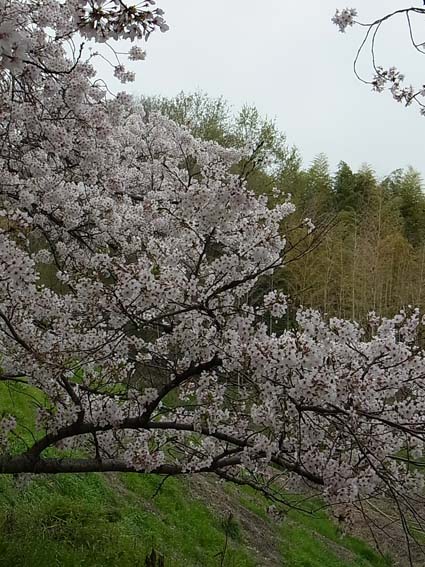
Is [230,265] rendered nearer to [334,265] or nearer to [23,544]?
[23,544]

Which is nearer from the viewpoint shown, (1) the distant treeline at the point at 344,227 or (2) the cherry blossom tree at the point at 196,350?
(2) the cherry blossom tree at the point at 196,350

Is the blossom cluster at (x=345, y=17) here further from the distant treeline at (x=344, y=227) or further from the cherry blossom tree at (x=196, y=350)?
the distant treeline at (x=344, y=227)

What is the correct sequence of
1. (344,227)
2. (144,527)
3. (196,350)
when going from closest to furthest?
(196,350)
(144,527)
(344,227)

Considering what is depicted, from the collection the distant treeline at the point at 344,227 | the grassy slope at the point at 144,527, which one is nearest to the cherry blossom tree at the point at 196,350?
the grassy slope at the point at 144,527

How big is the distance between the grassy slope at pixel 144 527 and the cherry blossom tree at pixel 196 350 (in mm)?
788

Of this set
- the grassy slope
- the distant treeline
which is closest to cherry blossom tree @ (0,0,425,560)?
the grassy slope

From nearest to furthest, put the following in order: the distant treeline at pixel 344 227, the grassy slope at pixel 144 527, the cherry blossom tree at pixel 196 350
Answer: the cherry blossom tree at pixel 196 350 → the grassy slope at pixel 144 527 → the distant treeline at pixel 344 227

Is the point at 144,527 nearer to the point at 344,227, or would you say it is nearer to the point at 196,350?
the point at 196,350

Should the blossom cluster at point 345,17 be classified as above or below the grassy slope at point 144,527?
above

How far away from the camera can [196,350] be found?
3.90 m

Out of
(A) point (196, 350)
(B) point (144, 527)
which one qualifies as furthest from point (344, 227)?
(A) point (196, 350)

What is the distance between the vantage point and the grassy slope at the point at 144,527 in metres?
5.20

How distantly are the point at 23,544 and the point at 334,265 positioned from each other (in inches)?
562

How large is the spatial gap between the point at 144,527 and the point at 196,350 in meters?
3.58
